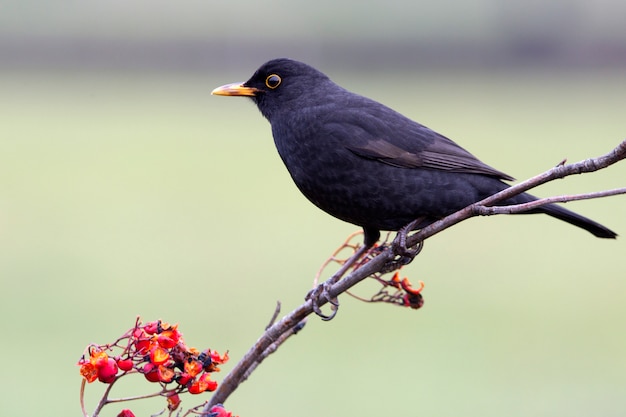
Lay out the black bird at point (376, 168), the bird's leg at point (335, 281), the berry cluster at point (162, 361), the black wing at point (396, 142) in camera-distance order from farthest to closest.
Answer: the black wing at point (396, 142)
the black bird at point (376, 168)
the bird's leg at point (335, 281)
the berry cluster at point (162, 361)

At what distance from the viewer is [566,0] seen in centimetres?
3052

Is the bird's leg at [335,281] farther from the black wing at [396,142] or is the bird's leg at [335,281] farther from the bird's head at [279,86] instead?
the bird's head at [279,86]

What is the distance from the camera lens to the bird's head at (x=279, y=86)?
13.4ft

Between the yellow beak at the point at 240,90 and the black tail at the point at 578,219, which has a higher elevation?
the yellow beak at the point at 240,90

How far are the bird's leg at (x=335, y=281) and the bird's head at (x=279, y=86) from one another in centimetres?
73

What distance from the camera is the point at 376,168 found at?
363 cm

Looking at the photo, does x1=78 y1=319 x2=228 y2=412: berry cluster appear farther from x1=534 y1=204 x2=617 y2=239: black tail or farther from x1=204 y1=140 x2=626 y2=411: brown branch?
x1=534 y1=204 x2=617 y2=239: black tail

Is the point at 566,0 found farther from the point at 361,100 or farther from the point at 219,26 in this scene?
the point at 361,100

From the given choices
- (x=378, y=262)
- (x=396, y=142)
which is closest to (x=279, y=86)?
(x=396, y=142)

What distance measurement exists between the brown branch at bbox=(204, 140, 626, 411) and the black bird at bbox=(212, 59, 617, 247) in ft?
2.35

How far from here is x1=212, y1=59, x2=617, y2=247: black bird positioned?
3539 millimetres

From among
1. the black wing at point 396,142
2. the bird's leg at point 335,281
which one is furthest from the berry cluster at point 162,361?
the black wing at point 396,142

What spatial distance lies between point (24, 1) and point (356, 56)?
1189cm

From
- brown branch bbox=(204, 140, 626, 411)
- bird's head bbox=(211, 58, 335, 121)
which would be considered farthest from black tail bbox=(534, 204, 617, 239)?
bird's head bbox=(211, 58, 335, 121)
